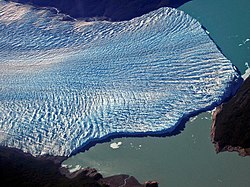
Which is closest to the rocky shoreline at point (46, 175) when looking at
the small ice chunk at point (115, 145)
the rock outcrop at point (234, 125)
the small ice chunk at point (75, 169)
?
the small ice chunk at point (75, 169)

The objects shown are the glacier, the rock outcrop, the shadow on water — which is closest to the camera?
the rock outcrop

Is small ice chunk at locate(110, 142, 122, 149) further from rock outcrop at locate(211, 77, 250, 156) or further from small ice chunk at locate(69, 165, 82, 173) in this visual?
rock outcrop at locate(211, 77, 250, 156)

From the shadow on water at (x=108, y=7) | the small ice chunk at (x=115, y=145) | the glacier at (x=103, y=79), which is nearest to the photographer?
the small ice chunk at (x=115, y=145)

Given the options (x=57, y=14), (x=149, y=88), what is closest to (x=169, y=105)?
(x=149, y=88)

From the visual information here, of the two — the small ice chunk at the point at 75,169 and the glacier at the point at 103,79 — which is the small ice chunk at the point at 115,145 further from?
the small ice chunk at the point at 75,169

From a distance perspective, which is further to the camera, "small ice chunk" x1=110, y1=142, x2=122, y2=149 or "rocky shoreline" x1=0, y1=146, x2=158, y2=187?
"small ice chunk" x1=110, y1=142, x2=122, y2=149

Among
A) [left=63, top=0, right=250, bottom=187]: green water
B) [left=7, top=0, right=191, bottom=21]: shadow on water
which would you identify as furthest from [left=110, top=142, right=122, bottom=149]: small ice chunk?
[left=7, top=0, right=191, bottom=21]: shadow on water
